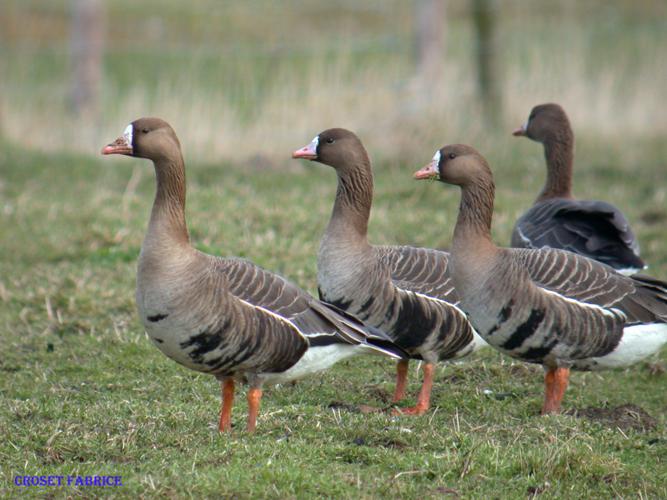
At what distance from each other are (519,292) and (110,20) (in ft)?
85.0

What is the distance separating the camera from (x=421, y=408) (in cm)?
640

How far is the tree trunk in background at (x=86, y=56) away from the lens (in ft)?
61.5

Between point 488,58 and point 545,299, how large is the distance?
1011 centimetres

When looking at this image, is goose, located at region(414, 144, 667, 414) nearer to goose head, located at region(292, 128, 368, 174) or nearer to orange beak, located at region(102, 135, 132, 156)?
goose head, located at region(292, 128, 368, 174)

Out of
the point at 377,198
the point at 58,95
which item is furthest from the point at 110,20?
the point at 377,198

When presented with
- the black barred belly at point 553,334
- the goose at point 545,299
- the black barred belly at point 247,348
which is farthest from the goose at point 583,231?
the black barred belly at point 247,348

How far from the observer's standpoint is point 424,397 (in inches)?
256

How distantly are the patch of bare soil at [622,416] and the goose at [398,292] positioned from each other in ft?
3.02

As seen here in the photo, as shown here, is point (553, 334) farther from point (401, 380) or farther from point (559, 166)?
point (559, 166)

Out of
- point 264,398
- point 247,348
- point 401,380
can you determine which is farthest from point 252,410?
point 401,380

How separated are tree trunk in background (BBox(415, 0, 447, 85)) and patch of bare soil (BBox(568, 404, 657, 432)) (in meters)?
11.0

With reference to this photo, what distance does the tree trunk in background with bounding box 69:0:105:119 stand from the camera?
1875 cm

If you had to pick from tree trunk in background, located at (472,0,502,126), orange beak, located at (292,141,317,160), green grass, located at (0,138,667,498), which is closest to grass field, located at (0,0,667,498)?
green grass, located at (0,138,667,498)

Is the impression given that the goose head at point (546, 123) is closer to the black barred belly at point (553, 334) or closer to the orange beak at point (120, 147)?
the black barred belly at point (553, 334)
